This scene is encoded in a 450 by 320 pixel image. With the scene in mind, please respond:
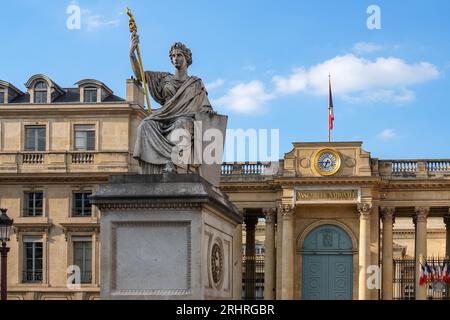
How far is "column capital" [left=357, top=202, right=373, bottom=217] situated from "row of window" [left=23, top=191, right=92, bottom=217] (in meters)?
14.8

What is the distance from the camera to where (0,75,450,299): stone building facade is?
58.0m

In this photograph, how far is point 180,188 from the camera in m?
12.4

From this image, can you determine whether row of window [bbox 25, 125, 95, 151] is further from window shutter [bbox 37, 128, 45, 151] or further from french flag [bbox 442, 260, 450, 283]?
french flag [bbox 442, 260, 450, 283]

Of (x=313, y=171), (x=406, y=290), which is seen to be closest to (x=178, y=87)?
(x=313, y=171)

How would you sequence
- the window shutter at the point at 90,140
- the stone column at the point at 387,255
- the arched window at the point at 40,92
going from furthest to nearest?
the arched window at the point at 40,92
the window shutter at the point at 90,140
the stone column at the point at 387,255

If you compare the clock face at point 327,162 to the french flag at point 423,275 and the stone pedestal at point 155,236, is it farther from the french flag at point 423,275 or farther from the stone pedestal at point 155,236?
the stone pedestal at point 155,236

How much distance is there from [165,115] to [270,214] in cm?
4707

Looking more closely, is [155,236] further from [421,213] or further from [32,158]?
[32,158]

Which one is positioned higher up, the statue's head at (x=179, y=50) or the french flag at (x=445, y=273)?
the statue's head at (x=179, y=50)

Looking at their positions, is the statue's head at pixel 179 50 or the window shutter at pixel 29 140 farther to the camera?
the window shutter at pixel 29 140

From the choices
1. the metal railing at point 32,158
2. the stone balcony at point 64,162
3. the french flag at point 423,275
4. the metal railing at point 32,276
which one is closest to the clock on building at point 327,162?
the french flag at point 423,275

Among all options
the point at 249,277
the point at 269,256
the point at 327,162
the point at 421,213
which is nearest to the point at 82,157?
the point at 249,277

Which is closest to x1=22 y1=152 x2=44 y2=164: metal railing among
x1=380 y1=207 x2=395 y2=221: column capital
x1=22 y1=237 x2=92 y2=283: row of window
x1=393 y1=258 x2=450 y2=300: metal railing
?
x1=22 y1=237 x2=92 y2=283: row of window

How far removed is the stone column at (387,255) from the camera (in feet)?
192
